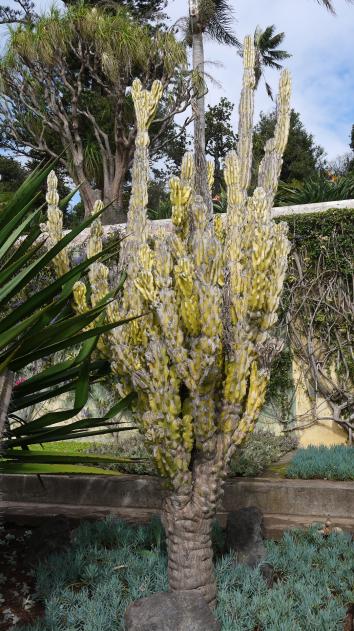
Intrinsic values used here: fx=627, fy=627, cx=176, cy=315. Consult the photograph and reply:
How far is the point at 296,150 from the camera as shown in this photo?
25594 millimetres

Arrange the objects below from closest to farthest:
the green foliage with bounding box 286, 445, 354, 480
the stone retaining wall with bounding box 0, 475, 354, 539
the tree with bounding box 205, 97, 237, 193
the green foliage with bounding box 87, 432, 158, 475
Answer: the stone retaining wall with bounding box 0, 475, 354, 539
the green foliage with bounding box 286, 445, 354, 480
the green foliage with bounding box 87, 432, 158, 475
the tree with bounding box 205, 97, 237, 193

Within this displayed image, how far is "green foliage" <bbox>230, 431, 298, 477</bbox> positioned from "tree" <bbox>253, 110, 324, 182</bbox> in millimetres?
18498

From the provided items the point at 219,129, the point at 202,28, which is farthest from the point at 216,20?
the point at 219,129

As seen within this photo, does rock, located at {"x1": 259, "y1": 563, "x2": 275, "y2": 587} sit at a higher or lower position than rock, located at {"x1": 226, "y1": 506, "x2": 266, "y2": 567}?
lower

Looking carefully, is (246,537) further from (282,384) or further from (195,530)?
(282,384)

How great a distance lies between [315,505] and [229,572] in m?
1.57

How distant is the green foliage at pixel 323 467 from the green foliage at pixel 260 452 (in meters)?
0.29

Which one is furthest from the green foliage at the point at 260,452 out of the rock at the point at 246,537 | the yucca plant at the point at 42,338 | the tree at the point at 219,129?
the tree at the point at 219,129

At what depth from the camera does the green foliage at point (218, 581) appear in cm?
302

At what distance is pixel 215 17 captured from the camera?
1565 cm

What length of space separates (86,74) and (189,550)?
16796mm

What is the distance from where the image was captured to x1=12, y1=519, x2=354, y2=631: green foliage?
9.91 feet

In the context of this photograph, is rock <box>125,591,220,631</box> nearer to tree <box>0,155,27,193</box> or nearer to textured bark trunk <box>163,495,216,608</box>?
textured bark trunk <box>163,495,216,608</box>

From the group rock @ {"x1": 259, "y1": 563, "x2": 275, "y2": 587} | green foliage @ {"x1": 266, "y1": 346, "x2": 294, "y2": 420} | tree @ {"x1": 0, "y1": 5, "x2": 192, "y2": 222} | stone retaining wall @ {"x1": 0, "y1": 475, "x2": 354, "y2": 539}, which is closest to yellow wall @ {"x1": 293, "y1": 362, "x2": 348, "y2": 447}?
green foliage @ {"x1": 266, "y1": 346, "x2": 294, "y2": 420}
